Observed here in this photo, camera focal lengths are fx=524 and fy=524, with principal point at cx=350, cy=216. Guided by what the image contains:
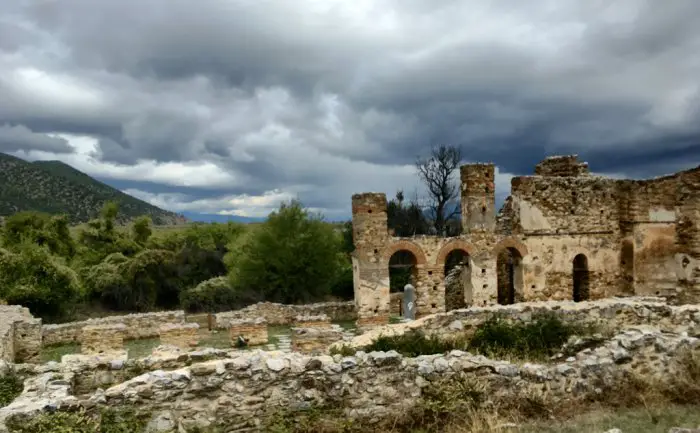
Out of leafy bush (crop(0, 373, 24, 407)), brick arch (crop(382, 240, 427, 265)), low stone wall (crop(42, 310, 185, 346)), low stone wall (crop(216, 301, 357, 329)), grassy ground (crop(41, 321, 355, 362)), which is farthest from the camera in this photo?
low stone wall (crop(216, 301, 357, 329))

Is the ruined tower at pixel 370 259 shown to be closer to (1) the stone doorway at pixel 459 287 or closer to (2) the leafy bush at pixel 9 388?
(1) the stone doorway at pixel 459 287

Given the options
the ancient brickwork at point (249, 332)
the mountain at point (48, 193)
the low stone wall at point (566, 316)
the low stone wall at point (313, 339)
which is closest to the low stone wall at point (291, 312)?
the ancient brickwork at point (249, 332)

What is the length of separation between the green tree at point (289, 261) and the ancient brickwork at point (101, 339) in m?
13.8

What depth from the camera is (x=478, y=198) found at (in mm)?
19438

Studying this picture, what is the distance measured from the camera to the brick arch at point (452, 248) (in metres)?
19.0

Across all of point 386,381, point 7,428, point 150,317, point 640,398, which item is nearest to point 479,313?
point 640,398

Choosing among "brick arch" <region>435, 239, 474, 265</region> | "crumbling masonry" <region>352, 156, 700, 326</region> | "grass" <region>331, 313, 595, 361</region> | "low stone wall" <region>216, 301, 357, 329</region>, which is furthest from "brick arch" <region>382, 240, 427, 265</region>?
"grass" <region>331, 313, 595, 361</region>

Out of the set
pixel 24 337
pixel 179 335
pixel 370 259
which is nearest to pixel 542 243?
pixel 370 259

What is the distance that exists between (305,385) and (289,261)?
22.7 metres

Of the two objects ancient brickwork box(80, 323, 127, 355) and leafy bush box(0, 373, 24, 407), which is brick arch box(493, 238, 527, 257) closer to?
ancient brickwork box(80, 323, 127, 355)

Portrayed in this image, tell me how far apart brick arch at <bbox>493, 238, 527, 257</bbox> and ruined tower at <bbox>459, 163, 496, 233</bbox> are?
0.63m

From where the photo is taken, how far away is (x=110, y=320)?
18.6 meters

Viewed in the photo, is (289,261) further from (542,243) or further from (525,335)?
(525,335)

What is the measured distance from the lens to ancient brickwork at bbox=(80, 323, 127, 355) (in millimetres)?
15344
